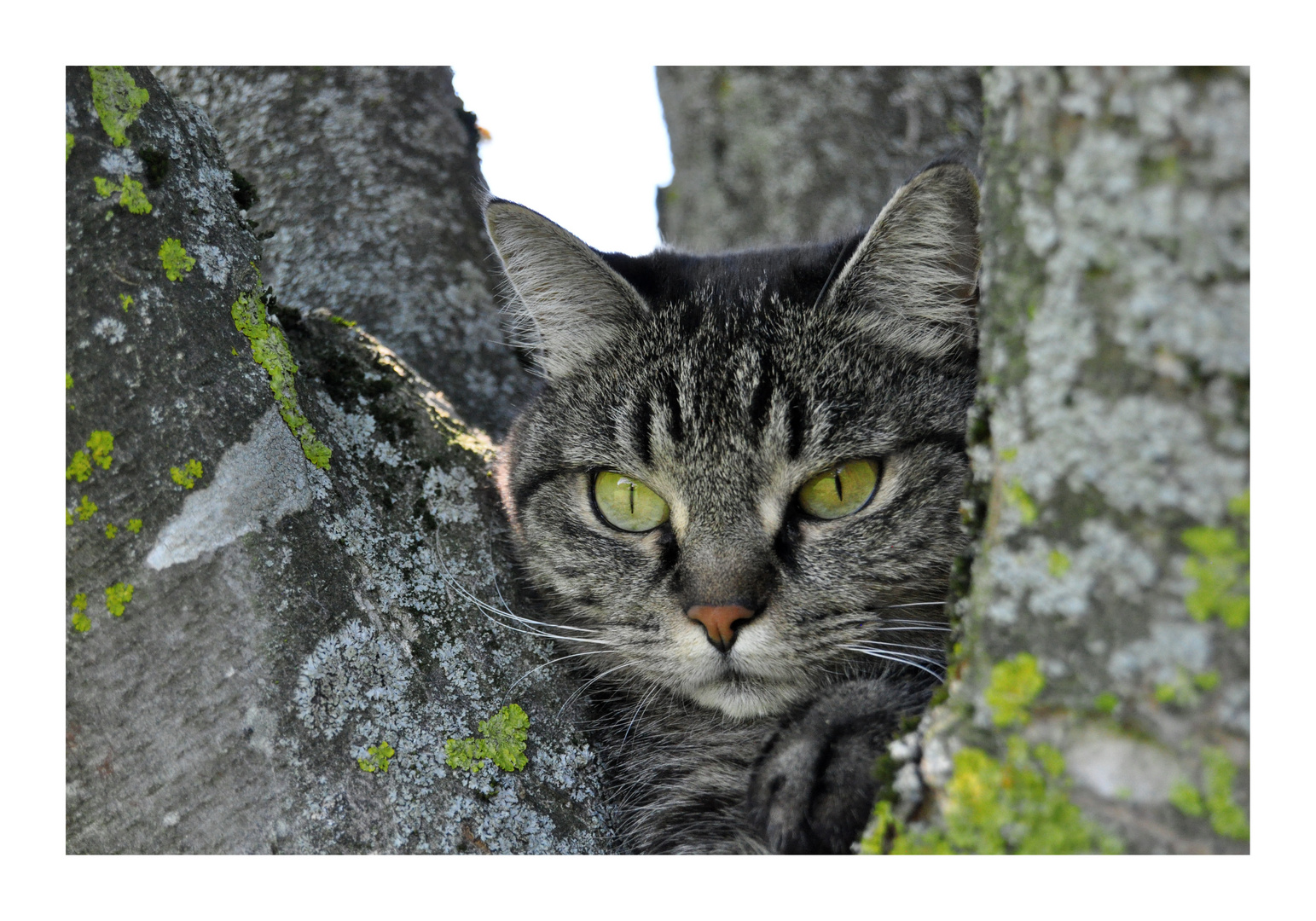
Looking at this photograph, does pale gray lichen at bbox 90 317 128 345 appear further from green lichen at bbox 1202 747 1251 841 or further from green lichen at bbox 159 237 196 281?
green lichen at bbox 1202 747 1251 841

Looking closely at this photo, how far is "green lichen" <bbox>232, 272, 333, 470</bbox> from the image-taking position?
161cm

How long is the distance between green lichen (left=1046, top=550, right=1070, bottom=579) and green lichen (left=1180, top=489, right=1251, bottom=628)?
5.1 inches

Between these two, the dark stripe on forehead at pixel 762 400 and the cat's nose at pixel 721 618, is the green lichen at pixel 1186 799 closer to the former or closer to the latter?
the cat's nose at pixel 721 618

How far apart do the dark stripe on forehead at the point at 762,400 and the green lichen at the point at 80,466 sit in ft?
4.16

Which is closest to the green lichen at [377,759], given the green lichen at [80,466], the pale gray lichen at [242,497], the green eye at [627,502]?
the pale gray lichen at [242,497]

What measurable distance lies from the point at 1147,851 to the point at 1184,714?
0.17 m

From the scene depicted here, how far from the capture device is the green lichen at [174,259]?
1.52m

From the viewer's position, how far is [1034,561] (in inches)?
44.4

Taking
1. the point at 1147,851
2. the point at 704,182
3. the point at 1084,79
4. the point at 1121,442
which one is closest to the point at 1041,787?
the point at 1147,851

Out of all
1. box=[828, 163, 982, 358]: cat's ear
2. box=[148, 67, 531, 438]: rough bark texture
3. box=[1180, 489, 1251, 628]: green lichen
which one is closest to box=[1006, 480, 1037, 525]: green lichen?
box=[1180, 489, 1251, 628]: green lichen

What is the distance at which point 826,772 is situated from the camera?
152cm

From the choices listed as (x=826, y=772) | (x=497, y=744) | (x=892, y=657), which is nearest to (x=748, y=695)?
(x=892, y=657)

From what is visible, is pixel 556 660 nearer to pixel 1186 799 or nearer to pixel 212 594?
pixel 212 594

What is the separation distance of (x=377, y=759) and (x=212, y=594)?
0.38 meters
